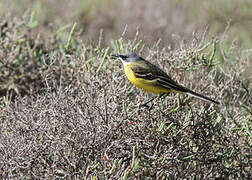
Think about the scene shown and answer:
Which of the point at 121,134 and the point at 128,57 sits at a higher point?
the point at 128,57

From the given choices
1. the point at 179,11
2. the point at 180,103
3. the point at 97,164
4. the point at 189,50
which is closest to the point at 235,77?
the point at 189,50

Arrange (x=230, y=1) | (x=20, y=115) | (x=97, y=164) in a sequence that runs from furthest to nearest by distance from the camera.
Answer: (x=230, y=1), (x=20, y=115), (x=97, y=164)

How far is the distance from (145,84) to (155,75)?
15cm

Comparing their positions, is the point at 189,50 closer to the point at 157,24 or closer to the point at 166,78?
the point at 166,78

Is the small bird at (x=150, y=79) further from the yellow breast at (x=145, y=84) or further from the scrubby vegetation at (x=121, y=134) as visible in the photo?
the scrubby vegetation at (x=121, y=134)

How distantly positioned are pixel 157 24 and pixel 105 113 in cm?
634

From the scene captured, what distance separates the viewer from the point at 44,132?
155 inches

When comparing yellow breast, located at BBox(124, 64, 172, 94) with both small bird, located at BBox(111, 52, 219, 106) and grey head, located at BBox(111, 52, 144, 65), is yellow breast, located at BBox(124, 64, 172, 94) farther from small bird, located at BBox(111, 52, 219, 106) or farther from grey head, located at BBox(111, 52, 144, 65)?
grey head, located at BBox(111, 52, 144, 65)

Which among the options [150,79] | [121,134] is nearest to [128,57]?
[150,79]

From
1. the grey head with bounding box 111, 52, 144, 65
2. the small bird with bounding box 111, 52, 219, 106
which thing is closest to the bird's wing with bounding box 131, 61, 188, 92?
the small bird with bounding box 111, 52, 219, 106

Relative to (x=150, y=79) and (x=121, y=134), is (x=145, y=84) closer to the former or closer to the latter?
(x=150, y=79)

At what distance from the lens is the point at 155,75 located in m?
4.75

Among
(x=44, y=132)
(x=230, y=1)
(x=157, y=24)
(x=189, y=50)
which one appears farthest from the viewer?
(x=230, y=1)

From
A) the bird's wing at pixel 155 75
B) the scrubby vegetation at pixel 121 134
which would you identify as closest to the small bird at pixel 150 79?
the bird's wing at pixel 155 75
